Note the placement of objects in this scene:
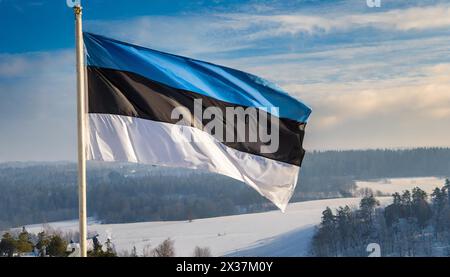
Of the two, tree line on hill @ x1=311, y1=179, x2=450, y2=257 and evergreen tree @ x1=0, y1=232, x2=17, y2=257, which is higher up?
tree line on hill @ x1=311, y1=179, x2=450, y2=257

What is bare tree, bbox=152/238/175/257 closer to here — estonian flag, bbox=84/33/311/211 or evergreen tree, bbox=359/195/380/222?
evergreen tree, bbox=359/195/380/222

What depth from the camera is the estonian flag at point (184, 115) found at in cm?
720

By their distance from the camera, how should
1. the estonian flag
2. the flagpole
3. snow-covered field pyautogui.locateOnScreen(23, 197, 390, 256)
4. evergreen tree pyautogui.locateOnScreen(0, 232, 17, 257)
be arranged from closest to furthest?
the flagpole → the estonian flag → evergreen tree pyautogui.locateOnScreen(0, 232, 17, 257) → snow-covered field pyautogui.locateOnScreen(23, 197, 390, 256)

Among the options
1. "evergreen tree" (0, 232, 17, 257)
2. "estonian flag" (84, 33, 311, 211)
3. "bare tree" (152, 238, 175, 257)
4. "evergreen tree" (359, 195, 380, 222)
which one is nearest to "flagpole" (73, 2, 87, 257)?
"estonian flag" (84, 33, 311, 211)

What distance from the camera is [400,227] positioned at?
51719 millimetres

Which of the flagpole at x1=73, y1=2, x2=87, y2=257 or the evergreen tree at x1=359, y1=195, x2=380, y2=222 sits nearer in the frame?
the flagpole at x1=73, y1=2, x2=87, y2=257

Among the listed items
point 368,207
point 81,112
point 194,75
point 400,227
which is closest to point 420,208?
point 400,227

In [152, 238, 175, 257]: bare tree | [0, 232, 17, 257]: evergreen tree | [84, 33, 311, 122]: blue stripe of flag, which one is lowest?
[0, 232, 17, 257]: evergreen tree

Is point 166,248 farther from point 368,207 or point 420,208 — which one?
point 420,208

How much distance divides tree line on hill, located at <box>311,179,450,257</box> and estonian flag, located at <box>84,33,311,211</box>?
1603 inches

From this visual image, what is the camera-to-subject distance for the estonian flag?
284 inches

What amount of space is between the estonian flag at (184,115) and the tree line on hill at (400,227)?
134 ft

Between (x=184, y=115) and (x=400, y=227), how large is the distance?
48.5 m
